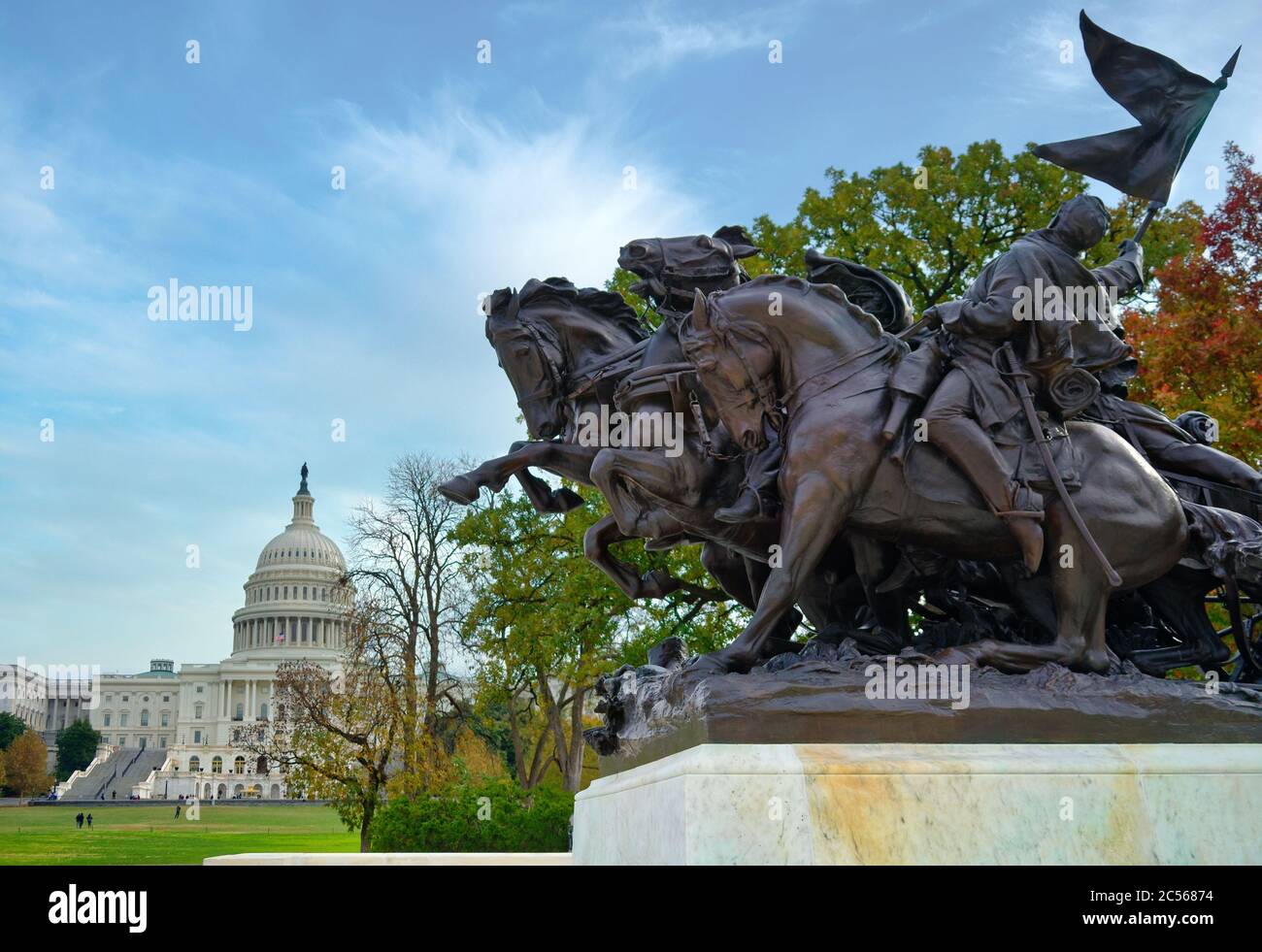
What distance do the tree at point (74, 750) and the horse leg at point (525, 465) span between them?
149 meters

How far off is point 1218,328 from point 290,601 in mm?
135990

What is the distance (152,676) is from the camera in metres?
173

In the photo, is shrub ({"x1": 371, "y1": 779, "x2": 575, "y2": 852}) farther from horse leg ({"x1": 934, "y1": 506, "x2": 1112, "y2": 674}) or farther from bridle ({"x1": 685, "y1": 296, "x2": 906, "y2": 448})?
horse leg ({"x1": 934, "y1": 506, "x2": 1112, "y2": 674})

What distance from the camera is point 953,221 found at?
2544cm

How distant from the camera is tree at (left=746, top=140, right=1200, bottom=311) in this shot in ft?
82.1

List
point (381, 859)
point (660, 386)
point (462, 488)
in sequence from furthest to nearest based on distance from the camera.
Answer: point (381, 859), point (462, 488), point (660, 386)

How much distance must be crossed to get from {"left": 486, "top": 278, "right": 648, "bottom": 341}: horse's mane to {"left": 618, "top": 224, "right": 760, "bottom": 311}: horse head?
60 centimetres

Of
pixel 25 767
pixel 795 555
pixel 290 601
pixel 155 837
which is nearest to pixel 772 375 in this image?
pixel 795 555

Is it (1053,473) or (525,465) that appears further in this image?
(525,465)

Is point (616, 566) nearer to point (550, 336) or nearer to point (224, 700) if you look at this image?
point (550, 336)
